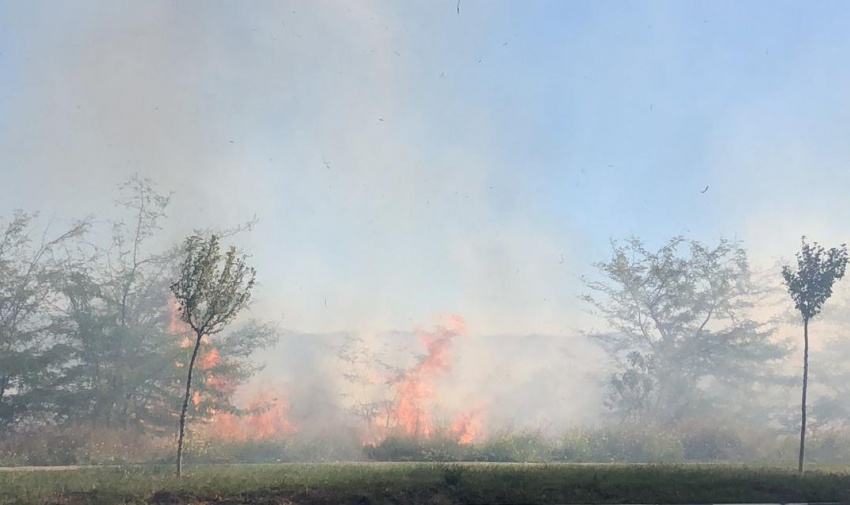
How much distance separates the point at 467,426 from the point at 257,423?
396 inches

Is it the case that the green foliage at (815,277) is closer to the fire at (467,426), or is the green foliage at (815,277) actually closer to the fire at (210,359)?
the fire at (467,426)

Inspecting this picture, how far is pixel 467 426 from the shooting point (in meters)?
28.7

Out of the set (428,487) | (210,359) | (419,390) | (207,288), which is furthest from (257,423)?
(428,487)

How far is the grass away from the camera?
10102mm

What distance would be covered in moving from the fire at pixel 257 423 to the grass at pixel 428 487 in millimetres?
12127

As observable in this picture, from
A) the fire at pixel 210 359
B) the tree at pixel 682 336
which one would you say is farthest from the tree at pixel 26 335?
the tree at pixel 682 336

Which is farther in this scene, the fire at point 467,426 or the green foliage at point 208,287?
the fire at point 467,426

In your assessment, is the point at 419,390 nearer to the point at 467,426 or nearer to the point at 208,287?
the point at 467,426

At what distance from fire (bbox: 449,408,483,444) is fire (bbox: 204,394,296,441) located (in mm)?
7683

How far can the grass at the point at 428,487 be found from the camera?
33.1 ft

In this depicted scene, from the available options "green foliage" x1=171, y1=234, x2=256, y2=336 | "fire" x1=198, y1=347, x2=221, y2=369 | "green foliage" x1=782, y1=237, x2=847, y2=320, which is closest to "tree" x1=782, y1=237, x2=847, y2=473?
"green foliage" x1=782, y1=237, x2=847, y2=320

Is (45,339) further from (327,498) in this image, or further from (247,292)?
(327,498)

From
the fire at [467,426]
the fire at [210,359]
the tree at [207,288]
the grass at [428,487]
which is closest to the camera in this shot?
the grass at [428,487]

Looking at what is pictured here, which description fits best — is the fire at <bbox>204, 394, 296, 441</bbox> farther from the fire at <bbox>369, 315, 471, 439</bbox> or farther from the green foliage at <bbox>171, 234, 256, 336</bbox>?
the green foliage at <bbox>171, 234, 256, 336</bbox>
